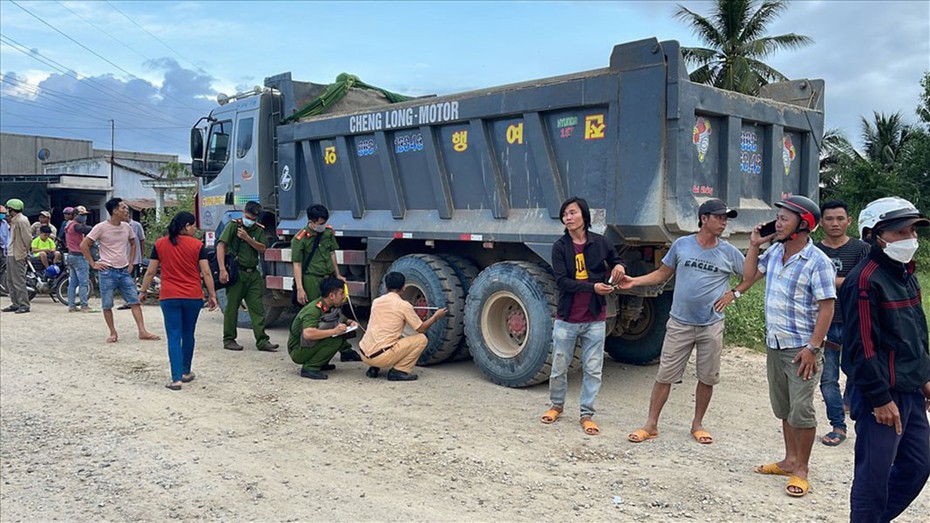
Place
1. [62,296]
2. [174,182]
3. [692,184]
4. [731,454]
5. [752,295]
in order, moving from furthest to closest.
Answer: [174,182] < [62,296] < [752,295] < [692,184] < [731,454]

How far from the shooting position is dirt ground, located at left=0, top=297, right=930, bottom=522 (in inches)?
163

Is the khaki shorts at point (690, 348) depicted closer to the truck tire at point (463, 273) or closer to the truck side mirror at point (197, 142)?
the truck tire at point (463, 273)

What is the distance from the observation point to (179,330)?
682 cm

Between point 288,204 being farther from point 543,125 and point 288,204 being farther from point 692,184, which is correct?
point 692,184

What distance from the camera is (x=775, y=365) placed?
436 centimetres

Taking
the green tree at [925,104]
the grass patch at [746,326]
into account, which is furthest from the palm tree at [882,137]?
the grass patch at [746,326]

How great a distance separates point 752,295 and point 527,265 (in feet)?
18.1

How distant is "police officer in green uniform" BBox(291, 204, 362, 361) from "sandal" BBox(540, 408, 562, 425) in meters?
2.83

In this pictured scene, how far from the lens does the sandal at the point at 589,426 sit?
5332 mm

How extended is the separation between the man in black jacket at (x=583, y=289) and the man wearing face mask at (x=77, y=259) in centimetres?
867

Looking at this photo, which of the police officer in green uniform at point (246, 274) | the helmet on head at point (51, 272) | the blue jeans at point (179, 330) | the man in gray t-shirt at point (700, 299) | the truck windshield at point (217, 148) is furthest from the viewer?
the helmet on head at point (51, 272)

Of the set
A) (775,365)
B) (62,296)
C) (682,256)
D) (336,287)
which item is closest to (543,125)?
(682,256)

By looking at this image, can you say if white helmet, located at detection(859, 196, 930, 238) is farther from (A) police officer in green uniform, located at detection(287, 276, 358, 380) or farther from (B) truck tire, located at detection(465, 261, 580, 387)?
(A) police officer in green uniform, located at detection(287, 276, 358, 380)

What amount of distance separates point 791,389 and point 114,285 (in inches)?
317
